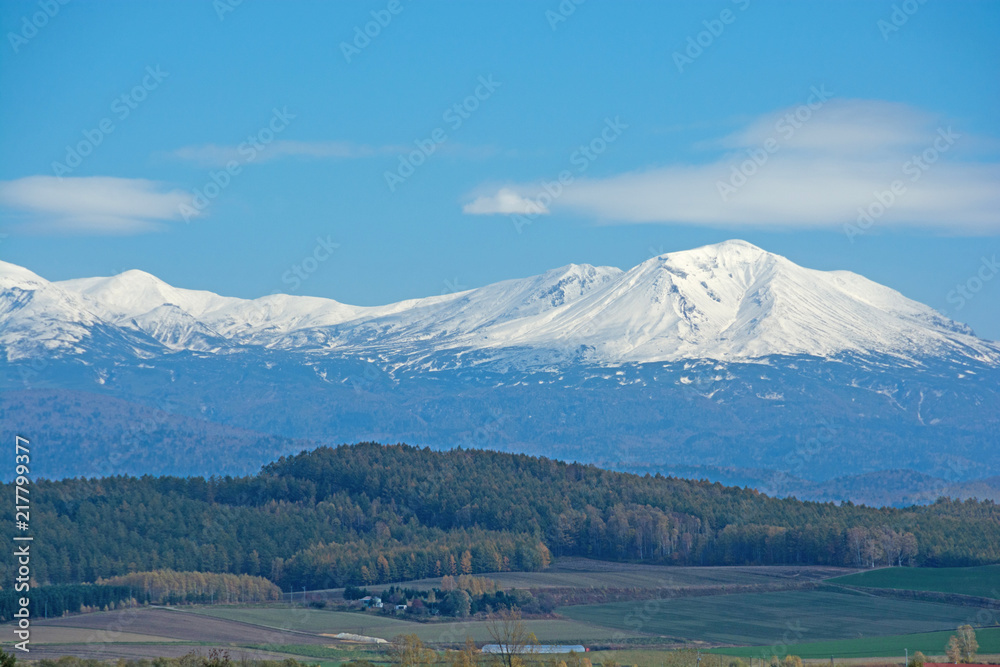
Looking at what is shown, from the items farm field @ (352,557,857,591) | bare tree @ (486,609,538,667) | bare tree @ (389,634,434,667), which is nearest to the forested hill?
farm field @ (352,557,857,591)

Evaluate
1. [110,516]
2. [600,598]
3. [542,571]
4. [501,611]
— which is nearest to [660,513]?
[542,571]

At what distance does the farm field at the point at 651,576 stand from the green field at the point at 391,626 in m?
18.2

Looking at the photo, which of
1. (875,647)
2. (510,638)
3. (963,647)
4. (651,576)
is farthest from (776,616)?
(510,638)

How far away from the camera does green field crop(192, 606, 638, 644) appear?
121938 millimetres

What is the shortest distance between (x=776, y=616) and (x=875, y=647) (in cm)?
2003

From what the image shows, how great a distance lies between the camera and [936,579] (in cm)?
15312

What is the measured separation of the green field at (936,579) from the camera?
147 meters

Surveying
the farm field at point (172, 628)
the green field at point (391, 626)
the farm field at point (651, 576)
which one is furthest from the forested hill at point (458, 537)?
the farm field at point (172, 628)

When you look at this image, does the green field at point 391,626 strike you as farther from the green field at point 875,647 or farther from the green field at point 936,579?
the green field at point 936,579

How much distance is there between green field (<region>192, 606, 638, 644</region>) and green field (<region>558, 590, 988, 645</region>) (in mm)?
4770

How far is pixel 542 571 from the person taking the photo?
168 meters

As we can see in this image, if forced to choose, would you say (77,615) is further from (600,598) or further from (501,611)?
(600,598)

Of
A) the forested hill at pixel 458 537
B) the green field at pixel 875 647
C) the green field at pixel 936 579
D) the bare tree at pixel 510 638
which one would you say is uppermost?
the forested hill at pixel 458 537

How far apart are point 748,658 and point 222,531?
9436 centimetres
